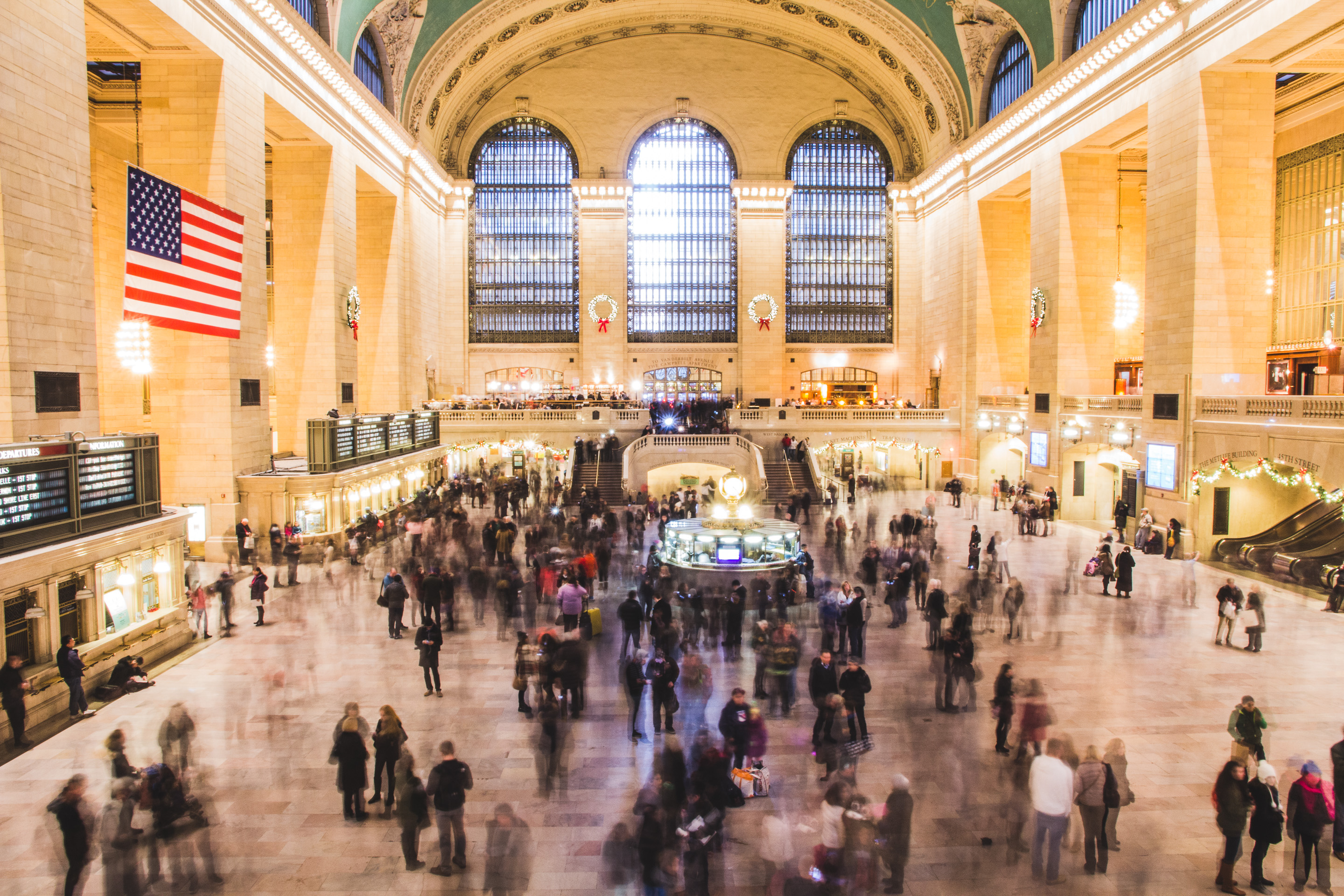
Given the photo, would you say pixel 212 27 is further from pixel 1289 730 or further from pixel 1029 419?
pixel 1029 419

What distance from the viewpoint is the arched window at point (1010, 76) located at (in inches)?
1134

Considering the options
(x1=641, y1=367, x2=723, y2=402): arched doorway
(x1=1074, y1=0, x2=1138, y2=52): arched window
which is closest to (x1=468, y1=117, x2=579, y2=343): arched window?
(x1=641, y1=367, x2=723, y2=402): arched doorway

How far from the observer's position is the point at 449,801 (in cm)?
639

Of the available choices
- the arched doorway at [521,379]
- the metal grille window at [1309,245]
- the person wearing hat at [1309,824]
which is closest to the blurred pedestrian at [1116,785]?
the person wearing hat at [1309,824]

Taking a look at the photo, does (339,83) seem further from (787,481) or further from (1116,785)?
(1116,785)

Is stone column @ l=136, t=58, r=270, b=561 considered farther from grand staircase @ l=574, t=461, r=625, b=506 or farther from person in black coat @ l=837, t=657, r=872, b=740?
person in black coat @ l=837, t=657, r=872, b=740

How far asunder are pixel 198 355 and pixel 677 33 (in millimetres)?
29248

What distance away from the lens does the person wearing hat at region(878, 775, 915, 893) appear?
19.5 ft

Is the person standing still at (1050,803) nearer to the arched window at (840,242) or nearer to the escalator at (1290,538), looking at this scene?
the escalator at (1290,538)

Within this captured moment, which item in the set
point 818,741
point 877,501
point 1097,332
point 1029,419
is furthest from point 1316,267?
point 818,741

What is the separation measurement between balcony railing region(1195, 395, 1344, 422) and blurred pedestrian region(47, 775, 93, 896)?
65.9 feet

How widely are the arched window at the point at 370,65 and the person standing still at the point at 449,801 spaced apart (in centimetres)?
2671

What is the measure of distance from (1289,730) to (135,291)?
60.0 feet

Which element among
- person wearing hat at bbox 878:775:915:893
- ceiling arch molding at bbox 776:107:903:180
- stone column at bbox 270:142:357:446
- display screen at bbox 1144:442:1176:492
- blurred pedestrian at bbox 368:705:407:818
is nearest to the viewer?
person wearing hat at bbox 878:775:915:893
